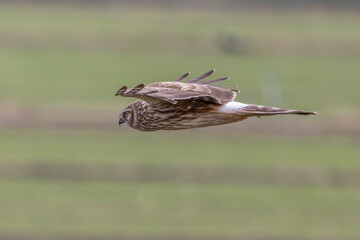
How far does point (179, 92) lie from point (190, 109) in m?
0.59

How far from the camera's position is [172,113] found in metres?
9.31

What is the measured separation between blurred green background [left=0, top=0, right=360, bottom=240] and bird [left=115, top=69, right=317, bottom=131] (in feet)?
67.2

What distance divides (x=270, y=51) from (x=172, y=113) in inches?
1820

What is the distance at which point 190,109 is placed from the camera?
30.6 ft

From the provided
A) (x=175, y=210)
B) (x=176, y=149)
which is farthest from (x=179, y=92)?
(x=176, y=149)

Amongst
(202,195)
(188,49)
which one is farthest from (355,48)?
(202,195)

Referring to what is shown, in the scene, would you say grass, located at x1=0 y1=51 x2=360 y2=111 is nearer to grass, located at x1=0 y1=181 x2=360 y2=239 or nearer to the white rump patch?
grass, located at x1=0 y1=181 x2=360 y2=239

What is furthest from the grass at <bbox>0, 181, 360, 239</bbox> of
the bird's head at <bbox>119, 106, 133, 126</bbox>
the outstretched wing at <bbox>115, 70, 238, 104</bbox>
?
the outstretched wing at <bbox>115, 70, 238, 104</bbox>

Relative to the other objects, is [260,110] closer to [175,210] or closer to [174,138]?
[175,210]

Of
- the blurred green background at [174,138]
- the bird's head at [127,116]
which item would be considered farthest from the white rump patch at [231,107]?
the blurred green background at [174,138]

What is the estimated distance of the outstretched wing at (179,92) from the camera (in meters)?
8.46

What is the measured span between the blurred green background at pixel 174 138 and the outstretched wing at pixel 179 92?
20.7 m

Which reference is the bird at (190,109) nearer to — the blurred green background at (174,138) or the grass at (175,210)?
the blurred green background at (174,138)

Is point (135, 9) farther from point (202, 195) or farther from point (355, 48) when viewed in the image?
point (202, 195)
